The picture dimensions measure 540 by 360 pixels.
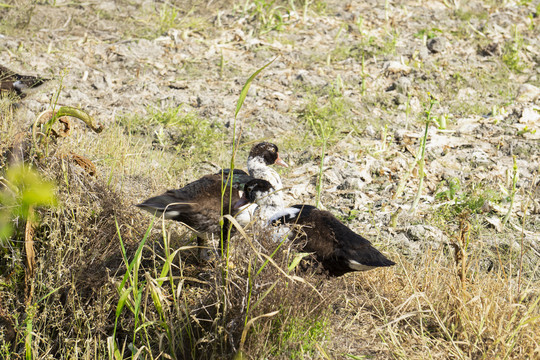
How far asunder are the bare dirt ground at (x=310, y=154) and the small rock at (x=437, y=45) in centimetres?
2

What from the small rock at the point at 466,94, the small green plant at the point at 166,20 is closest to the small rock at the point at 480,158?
the small rock at the point at 466,94

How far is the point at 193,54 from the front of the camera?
832 cm

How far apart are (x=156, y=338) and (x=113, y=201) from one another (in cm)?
98

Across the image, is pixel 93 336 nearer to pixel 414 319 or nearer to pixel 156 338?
pixel 156 338

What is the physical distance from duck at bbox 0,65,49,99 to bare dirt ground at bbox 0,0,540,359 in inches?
7.3

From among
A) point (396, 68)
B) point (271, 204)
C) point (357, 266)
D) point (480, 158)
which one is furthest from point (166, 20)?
point (357, 266)

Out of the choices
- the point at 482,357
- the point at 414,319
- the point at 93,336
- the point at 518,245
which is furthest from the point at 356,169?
the point at 93,336

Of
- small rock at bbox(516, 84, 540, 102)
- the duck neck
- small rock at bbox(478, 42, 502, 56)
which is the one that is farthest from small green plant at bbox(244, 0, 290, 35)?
the duck neck

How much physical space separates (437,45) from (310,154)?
11.1ft

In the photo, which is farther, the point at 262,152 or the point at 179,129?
the point at 179,129

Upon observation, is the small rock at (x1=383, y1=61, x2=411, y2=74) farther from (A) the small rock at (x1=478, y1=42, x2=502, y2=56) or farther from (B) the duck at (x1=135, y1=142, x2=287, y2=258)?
(B) the duck at (x1=135, y1=142, x2=287, y2=258)

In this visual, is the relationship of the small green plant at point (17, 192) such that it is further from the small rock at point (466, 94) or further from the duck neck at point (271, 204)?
the small rock at point (466, 94)

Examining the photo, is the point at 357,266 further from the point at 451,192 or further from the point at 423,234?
the point at 451,192

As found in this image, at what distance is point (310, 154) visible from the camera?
20.7 ft
